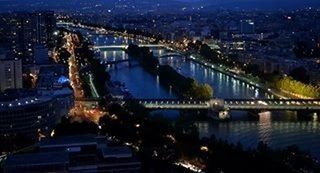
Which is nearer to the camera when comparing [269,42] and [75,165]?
[75,165]

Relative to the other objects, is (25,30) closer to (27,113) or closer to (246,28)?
(27,113)

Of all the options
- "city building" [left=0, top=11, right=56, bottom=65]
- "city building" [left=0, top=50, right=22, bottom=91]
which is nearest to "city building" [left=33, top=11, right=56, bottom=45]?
"city building" [left=0, top=11, right=56, bottom=65]

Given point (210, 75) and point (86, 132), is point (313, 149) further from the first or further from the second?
point (210, 75)

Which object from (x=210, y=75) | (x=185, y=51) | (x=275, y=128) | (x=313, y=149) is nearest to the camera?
(x=313, y=149)

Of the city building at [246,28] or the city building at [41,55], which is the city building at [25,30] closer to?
the city building at [41,55]

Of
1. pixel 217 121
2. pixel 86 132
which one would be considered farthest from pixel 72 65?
pixel 86 132

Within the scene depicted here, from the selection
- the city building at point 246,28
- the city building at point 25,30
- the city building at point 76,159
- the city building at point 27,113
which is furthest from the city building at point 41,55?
the city building at point 246,28
